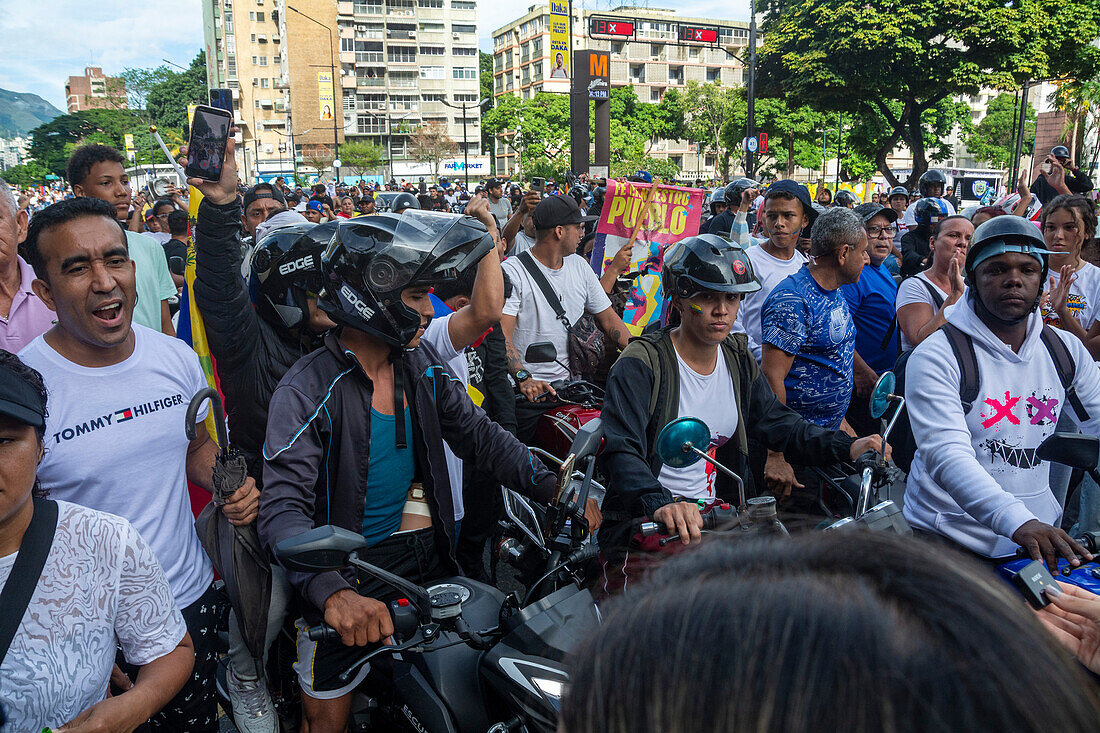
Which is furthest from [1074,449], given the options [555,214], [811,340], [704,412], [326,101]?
[326,101]

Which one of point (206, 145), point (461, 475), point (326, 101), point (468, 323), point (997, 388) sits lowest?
point (461, 475)

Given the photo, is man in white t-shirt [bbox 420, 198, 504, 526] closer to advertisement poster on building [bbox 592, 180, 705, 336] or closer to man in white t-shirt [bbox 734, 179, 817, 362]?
man in white t-shirt [bbox 734, 179, 817, 362]

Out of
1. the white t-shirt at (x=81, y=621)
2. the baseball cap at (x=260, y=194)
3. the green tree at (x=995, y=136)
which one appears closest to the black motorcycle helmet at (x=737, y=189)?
the baseball cap at (x=260, y=194)

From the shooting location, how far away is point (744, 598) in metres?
0.61

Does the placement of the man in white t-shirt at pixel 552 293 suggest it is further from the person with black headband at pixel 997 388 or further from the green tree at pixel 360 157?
the green tree at pixel 360 157

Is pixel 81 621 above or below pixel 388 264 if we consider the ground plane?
below

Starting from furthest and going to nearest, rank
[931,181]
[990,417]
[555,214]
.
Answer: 1. [931,181]
2. [555,214]
3. [990,417]

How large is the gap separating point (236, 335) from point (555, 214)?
2.82m

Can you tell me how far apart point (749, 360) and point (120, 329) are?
7.94 ft

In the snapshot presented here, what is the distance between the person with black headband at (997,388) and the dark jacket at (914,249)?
654 centimetres

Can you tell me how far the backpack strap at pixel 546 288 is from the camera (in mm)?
5363

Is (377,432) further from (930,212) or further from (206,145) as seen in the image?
(930,212)

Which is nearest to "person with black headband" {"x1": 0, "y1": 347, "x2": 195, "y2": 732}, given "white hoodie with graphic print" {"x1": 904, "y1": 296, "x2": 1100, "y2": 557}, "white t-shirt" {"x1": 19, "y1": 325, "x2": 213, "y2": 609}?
"white t-shirt" {"x1": 19, "y1": 325, "x2": 213, "y2": 609}

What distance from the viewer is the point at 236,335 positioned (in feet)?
10.1
